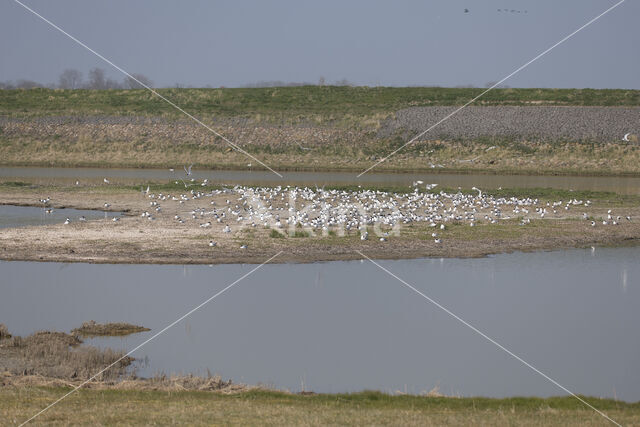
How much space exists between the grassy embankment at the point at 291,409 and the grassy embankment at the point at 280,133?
159ft

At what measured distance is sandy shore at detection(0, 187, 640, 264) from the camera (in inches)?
945

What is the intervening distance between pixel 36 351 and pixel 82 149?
192 ft

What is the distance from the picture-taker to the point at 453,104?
8044 cm

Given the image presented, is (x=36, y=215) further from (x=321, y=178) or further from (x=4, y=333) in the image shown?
(x=321, y=178)

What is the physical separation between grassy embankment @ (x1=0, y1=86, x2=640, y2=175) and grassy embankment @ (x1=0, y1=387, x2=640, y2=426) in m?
48.4

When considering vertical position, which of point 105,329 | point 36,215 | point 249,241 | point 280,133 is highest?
point 280,133

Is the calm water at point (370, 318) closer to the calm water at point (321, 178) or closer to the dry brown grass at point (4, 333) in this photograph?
the dry brown grass at point (4, 333)

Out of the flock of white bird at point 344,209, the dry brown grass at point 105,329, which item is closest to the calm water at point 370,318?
the dry brown grass at point 105,329

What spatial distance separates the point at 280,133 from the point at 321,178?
22.6m

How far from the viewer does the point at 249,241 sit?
86.1 ft

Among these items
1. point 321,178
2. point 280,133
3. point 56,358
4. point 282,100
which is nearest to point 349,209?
point 56,358

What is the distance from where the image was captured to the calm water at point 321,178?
47312mm

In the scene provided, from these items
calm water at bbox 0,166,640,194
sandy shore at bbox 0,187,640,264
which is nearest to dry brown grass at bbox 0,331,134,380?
sandy shore at bbox 0,187,640,264

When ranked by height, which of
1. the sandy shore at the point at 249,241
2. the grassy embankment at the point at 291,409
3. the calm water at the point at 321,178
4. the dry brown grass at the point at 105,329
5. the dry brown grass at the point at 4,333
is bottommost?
the grassy embankment at the point at 291,409
